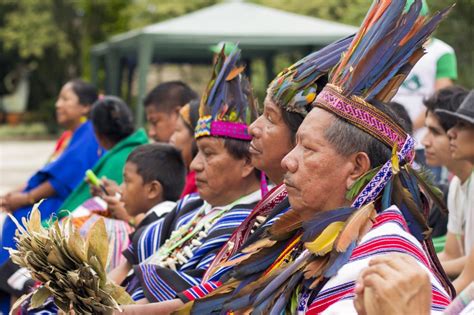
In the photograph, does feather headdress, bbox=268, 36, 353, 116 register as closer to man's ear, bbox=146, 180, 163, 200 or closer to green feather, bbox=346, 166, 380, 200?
green feather, bbox=346, 166, 380, 200

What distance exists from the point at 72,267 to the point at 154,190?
5.51ft

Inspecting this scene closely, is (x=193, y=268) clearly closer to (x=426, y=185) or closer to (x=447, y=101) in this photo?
(x=426, y=185)

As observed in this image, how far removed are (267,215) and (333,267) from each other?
0.92 meters

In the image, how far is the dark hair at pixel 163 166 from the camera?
481 cm

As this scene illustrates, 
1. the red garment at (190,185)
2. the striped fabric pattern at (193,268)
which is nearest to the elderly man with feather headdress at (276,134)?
the striped fabric pattern at (193,268)

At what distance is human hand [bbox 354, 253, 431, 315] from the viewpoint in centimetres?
188

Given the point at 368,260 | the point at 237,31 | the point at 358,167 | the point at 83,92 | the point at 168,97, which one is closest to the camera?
the point at 368,260

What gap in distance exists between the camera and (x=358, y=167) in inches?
104

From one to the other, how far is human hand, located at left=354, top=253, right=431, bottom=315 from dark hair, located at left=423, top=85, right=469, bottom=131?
3.06m

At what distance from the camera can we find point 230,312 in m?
2.89

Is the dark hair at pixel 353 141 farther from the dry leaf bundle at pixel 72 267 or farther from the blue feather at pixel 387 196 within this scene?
the dry leaf bundle at pixel 72 267

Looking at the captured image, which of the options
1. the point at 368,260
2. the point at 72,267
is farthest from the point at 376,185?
the point at 72,267

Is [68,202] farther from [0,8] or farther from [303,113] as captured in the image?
[0,8]

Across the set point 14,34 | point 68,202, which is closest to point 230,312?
point 68,202
